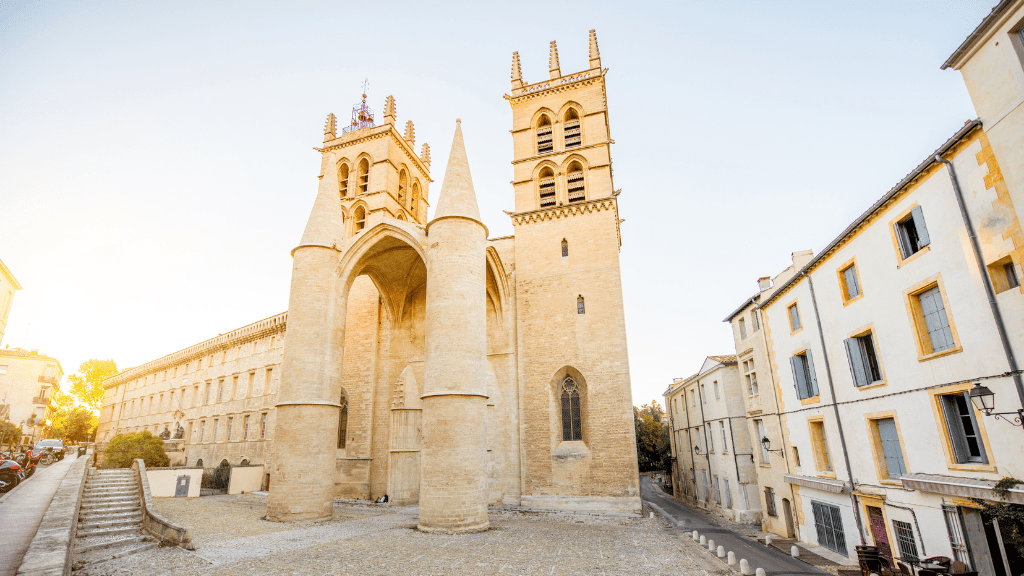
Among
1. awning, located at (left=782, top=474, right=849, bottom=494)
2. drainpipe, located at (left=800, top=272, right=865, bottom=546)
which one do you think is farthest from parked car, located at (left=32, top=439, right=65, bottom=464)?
drainpipe, located at (left=800, top=272, right=865, bottom=546)

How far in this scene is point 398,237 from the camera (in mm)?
16734

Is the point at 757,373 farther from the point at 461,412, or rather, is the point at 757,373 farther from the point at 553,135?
the point at 553,135

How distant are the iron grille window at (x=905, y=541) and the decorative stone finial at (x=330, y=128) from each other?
2776 cm

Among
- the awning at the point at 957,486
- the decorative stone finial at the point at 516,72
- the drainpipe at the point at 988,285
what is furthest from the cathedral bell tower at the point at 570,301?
the drainpipe at the point at 988,285


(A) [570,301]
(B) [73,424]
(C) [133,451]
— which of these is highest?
(A) [570,301]

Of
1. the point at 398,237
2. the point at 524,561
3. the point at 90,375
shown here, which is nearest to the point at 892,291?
the point at 524,561

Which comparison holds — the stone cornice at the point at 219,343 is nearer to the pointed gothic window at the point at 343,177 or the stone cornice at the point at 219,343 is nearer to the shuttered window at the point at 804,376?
the pointed gothic window at the point at 343,177

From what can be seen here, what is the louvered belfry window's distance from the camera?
56.4 ft

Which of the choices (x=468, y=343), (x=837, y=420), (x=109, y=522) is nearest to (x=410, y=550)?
(x=468, y=343)

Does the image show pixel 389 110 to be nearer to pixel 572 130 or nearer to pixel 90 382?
pixel 572 130

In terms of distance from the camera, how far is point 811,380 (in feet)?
41.5

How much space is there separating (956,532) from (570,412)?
1095 cm

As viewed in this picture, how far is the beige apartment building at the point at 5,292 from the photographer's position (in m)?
20.3

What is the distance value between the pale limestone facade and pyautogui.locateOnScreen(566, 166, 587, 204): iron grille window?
0.06 m
